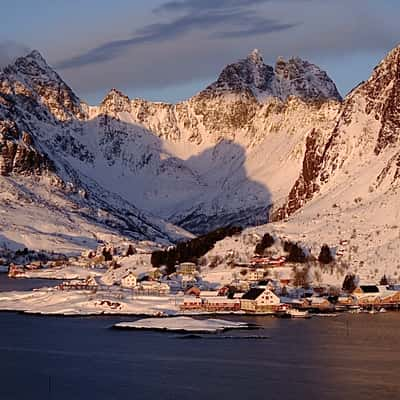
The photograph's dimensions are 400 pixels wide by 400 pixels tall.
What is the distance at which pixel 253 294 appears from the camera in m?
107

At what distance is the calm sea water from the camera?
62219 mm

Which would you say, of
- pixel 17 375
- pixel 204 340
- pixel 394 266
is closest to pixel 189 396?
pixel 17 375

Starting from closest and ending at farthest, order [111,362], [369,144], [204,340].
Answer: [111,362]
[204,340]
[369,144]

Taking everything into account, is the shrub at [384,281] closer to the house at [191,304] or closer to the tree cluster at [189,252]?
the house at [191,304]

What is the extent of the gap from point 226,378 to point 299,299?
147 feet

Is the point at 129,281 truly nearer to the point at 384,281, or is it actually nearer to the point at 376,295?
the point at 384,281

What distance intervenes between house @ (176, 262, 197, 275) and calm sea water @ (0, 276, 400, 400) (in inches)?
1445

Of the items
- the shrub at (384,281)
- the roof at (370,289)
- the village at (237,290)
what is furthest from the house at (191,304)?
the shrub at (384,281)

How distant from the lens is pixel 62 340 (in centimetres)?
8419

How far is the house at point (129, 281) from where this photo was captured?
127188mm

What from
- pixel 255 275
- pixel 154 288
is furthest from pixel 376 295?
pixel 154 288

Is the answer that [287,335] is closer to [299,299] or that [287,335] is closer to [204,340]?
[204,340]

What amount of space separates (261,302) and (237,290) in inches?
390

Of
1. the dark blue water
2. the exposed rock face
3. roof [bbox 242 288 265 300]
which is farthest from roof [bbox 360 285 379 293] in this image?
the exposed rock face
